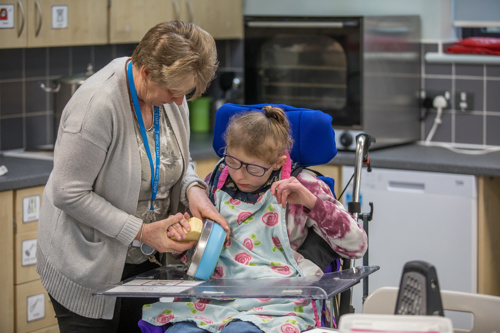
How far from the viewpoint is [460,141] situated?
4.16 m

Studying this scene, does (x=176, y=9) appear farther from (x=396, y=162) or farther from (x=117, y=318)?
(x=117, y=318)

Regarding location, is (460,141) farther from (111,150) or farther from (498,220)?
(111,150)

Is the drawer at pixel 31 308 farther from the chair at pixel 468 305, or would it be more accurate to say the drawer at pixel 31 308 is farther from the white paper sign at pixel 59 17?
the chair at pixel 468 305

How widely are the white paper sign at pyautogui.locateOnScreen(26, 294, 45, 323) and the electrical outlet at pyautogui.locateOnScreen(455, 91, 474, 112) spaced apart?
7.13 ft

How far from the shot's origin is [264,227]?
2.32m

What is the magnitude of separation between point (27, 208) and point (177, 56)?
1476 millimetres

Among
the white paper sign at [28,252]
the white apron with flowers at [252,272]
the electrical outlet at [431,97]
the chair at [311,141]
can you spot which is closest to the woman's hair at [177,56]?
the chair at [311,141]

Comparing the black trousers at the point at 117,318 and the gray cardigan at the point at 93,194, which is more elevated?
the gray cardigan at the point at 93,194

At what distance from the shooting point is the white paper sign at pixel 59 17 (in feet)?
11.7

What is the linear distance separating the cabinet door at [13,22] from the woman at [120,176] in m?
Result: 1.35

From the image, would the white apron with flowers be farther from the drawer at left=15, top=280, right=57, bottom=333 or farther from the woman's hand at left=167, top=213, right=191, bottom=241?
the drawer at left=15, top=280, right=57, bottom=333

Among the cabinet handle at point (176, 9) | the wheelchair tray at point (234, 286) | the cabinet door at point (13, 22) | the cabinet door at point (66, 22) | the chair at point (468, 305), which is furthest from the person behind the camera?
the cabinet handle at point (176, 9)

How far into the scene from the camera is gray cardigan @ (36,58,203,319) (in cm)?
210

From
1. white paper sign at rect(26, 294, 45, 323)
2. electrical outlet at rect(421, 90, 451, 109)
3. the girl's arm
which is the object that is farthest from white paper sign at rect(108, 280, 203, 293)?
electrical outlet at rect(421, 90, 451, 109)
